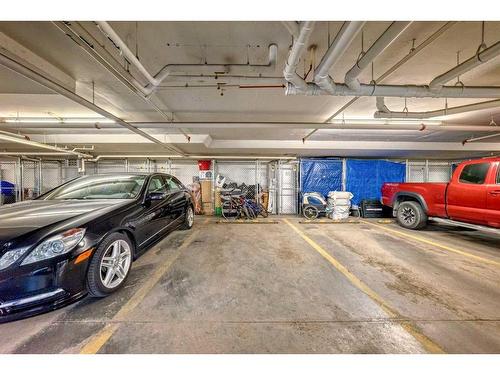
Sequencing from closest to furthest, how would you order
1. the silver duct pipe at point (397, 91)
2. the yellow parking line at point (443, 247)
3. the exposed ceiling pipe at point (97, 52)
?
1. the exposed ceiling pipe at point (97, 52)
2. the silver duct pipe at point (397, 91)
3. the yellow parking line at point (443, 247)

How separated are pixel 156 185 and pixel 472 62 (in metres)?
4.85

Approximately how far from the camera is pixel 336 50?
1876 mm

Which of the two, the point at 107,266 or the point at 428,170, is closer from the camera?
the point at 107,266

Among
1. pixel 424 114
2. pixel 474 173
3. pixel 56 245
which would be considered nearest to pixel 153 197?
pixel 56 245

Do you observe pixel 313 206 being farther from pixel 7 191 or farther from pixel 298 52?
pixel 7 191

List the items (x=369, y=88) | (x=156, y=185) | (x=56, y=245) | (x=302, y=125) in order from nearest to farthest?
(x=56, y=245), (x=369, y=88), (x=156, y=185), (x=302, y=125)

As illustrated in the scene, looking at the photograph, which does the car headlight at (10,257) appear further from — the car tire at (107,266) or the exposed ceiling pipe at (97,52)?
the exposed ceiling pipe at (97,52)

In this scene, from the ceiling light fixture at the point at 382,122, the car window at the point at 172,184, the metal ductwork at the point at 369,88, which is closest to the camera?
the metal ductwork at the point at 369,88

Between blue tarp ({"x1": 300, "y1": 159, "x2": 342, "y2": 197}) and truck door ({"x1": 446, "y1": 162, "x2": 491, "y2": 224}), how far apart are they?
3888 millimetres

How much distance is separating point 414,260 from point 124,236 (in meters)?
4.43

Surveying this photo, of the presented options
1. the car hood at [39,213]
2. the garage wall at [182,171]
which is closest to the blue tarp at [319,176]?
the garage wall at [182,171]

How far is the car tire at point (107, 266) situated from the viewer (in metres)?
1.93

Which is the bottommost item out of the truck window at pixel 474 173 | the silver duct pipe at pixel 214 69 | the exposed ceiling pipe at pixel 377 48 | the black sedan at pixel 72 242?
the black sedan at pixel 72 242
